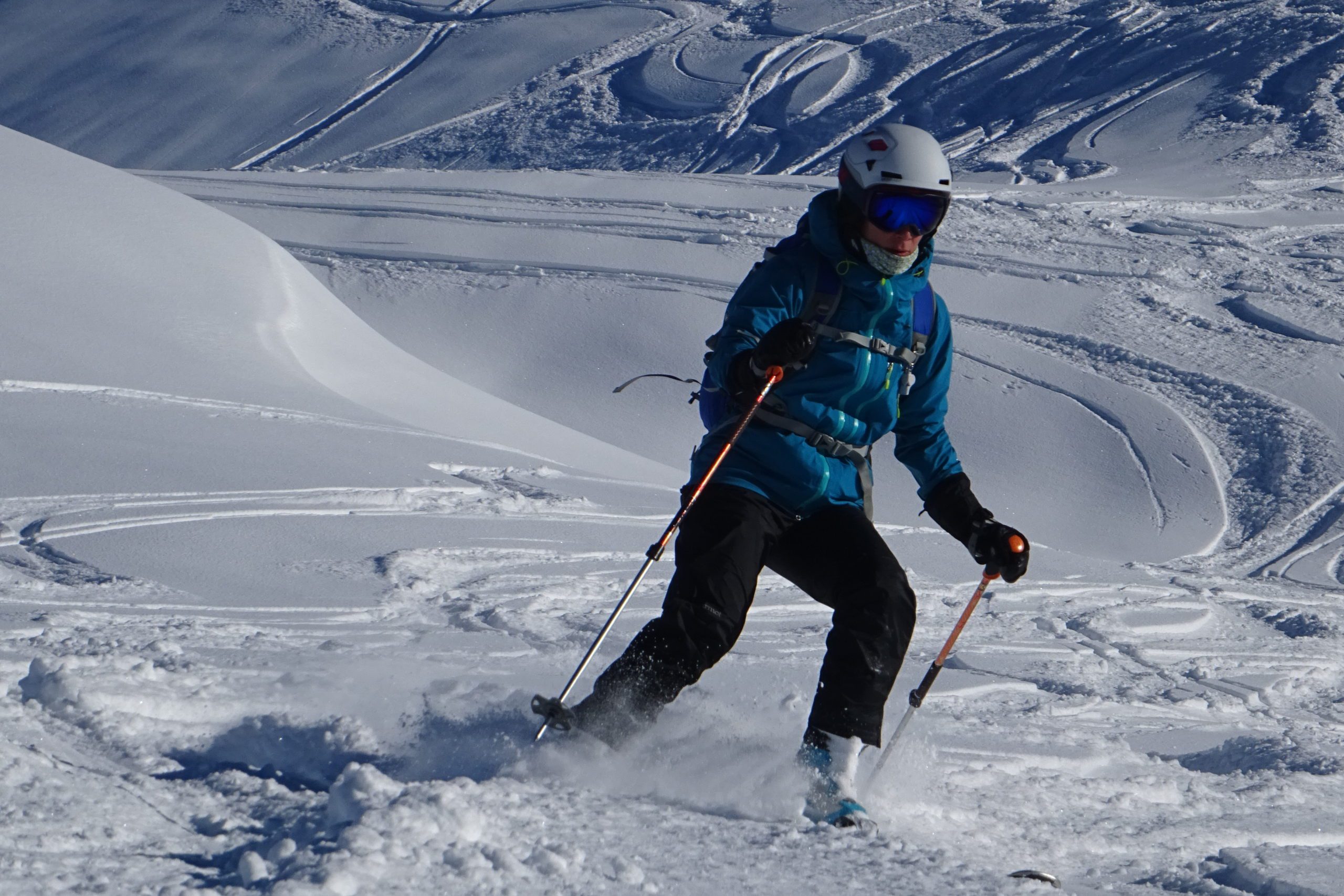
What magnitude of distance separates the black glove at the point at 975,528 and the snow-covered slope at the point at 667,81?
13593 mm

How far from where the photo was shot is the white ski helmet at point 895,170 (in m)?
2.66

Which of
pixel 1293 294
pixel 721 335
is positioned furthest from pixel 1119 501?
pixel 721 335

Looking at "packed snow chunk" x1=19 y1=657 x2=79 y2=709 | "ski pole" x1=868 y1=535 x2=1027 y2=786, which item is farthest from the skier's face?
"packed snow chunk" x1=19 y1=657 x2=79 y2=709

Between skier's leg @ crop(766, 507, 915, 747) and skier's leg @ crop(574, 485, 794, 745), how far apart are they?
190 mm

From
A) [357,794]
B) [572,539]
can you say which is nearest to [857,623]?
[357,794]

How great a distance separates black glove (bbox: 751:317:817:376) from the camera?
8.23ft

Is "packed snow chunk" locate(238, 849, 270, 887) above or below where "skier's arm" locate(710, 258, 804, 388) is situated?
below

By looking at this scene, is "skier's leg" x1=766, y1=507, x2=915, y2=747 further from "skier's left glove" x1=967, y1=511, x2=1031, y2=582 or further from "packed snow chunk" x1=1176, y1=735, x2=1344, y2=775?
"packed snow chunk" x1=1176, y1=735, x2=1344, y2=775

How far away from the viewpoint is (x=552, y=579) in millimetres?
4367

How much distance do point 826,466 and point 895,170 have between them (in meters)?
0.64

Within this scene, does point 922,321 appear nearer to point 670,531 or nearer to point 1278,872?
point 670,531

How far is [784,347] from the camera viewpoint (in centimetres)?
251

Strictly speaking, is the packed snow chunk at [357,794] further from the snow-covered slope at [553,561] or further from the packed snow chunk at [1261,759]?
the packed snow chunk at [1261,759]

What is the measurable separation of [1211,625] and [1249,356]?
4.34 m
